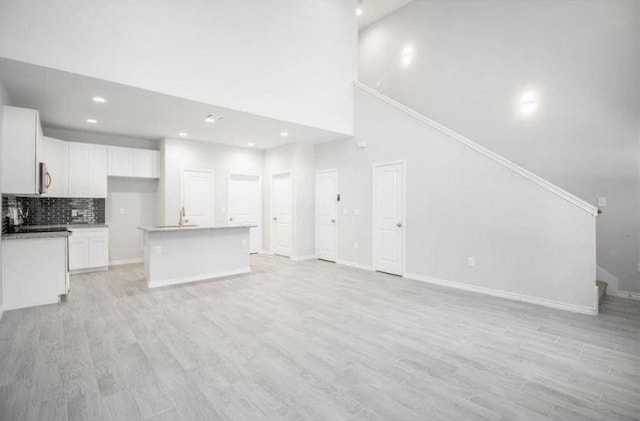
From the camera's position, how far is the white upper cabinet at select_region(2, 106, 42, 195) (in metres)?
3.72

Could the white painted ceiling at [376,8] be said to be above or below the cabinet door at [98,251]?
above

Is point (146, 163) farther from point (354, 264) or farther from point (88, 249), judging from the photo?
point (354, 264)

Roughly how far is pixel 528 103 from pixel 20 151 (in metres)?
7.74

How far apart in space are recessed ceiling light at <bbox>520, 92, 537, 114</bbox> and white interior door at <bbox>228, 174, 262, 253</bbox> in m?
6.14

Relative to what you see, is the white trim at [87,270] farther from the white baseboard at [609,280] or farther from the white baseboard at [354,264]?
the white baseboard at [609,280]

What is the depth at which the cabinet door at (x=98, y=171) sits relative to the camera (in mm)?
6043

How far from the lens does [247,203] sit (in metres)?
8.14

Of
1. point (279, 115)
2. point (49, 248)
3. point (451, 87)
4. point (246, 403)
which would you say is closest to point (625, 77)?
point (451, 87)

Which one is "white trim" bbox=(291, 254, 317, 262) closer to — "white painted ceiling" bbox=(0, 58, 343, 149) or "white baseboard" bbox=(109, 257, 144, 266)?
"white painted ceiling" bbox=(0, 58, 343, 149)

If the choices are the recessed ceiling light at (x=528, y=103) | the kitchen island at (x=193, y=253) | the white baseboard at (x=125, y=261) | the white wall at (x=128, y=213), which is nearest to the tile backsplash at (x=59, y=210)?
the white wall at (x=128, y=213)

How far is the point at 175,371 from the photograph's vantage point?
7.82 ft

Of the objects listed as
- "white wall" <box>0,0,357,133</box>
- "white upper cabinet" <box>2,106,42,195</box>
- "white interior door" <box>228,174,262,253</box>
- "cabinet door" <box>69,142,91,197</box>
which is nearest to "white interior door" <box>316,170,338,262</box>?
"white wall" <box>0,0,357,133</box>

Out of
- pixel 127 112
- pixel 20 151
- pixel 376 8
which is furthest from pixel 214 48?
pixel 376 8

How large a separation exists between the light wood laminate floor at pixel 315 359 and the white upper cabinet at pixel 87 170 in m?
2.48
